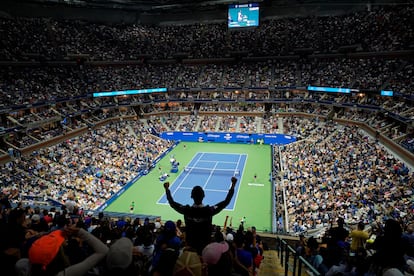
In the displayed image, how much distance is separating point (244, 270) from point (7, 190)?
75.5 feet

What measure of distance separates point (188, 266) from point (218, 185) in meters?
26.0

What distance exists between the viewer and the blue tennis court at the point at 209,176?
25672mm

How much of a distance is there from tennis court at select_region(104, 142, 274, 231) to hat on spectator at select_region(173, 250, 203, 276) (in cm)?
1859

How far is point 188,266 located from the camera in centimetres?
261

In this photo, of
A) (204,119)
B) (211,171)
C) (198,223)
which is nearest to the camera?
(198,223)

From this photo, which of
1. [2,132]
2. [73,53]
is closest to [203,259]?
[2,132]

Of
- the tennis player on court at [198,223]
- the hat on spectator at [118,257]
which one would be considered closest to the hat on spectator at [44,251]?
the hat on spectator at [118,257]

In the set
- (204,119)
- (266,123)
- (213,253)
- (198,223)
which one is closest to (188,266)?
(213,253)

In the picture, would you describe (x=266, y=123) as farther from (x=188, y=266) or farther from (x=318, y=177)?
(x=188, y=266)

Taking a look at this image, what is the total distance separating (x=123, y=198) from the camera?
1008 inches

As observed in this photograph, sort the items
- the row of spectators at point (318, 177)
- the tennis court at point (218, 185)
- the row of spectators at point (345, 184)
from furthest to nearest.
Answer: the tennis court at point (218, 185)
the row of spectators at point (318, 177)
the row of spectators at point (345, 184)

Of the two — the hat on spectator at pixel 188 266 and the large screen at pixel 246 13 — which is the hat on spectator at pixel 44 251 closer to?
the hat on spectator at pixel 188 266

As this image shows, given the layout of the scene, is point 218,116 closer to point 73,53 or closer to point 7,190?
point 73,53

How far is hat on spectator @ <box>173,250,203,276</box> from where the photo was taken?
8.49ft
